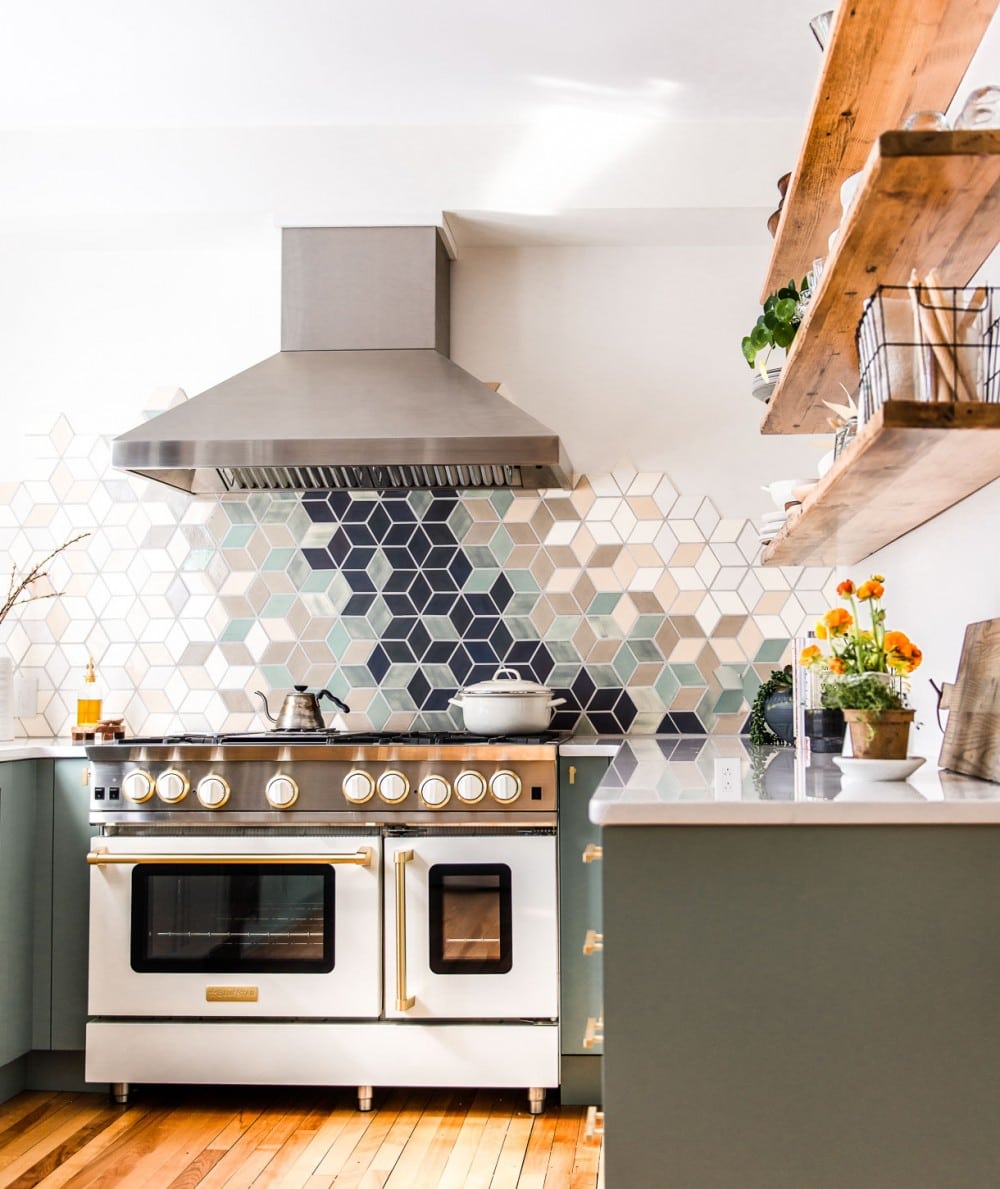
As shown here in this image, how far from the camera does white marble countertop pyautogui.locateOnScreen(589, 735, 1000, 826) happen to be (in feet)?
4.82

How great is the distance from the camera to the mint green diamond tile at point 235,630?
346cm

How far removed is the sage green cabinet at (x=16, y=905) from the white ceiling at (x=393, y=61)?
1816 mm

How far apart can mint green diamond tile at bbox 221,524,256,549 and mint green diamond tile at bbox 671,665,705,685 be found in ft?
4.48

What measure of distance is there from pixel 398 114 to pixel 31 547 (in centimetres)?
174

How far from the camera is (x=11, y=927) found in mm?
2836

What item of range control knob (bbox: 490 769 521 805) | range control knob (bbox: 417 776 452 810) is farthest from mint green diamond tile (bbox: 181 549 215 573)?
range control knob (bbox: 490 769 521 805)

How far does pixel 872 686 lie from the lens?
1.79 meters

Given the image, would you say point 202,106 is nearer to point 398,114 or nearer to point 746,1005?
point 398,114

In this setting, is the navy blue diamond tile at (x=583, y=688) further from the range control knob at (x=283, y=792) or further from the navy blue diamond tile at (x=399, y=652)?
the range control knob at (x=283, y=792)

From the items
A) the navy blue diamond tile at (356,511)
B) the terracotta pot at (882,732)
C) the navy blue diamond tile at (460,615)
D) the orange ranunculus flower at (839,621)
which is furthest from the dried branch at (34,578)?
the terracotta pot at (882,732)

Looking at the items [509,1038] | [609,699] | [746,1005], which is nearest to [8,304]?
[609,699]

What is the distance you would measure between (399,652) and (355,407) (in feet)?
2.52

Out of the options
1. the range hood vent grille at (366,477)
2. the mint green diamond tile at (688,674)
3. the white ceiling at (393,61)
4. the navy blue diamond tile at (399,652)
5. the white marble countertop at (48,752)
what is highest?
the white ceiling at (393,61)

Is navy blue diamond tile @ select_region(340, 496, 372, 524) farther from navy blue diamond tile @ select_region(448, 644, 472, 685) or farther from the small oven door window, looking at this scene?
the small oven door window
